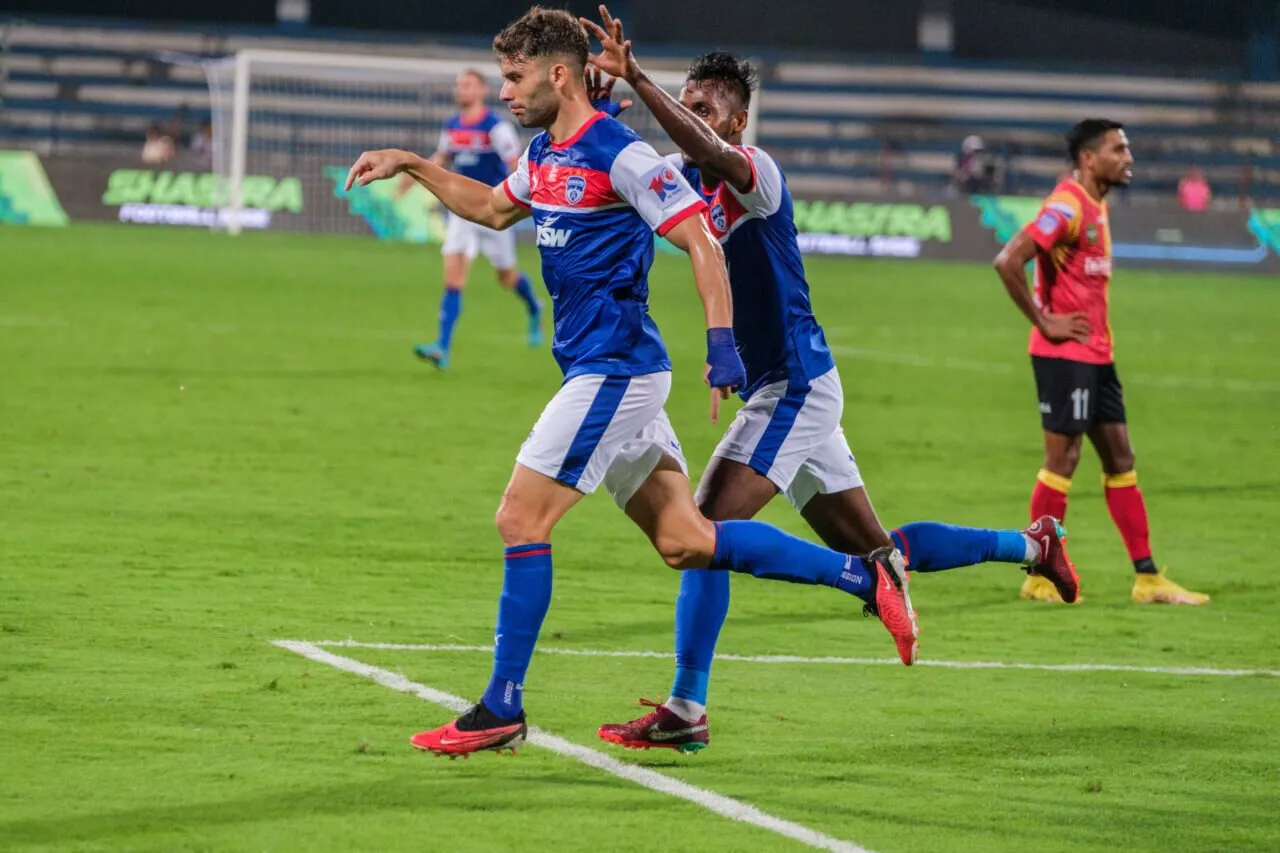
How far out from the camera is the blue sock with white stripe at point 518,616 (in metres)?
5.81

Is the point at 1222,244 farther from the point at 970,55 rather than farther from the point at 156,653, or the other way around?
the point at 156,653

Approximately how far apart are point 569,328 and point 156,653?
2.08m

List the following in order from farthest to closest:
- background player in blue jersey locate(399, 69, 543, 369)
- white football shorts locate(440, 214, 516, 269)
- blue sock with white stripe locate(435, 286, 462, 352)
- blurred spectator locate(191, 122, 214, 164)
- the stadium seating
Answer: the stadium seating < blurred spectator locate(191, 122, 214, 164) < white football shorts locate(440, 214, 516, 269) < background player in blue jersey locate(399, 69, 543, 369) < blue sock with white stripe locate(435, 286, 462, 352)

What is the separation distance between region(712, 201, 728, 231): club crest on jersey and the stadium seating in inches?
1484

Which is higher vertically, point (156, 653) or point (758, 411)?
point (758, 411)

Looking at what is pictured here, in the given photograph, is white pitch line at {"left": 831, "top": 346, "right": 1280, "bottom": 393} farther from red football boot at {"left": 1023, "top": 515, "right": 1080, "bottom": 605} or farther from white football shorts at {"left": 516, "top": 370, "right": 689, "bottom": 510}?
white football shorts at {"left": 516, "top": 370, "right": 689, "bottom": 510}

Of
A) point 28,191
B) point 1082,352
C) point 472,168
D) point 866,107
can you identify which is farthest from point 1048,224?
point 866,107

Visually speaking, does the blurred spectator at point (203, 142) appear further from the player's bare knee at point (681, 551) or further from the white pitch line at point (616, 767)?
the player's bare knee at point (681, 551)

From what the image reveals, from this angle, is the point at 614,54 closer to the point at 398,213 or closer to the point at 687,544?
the point at 687,544

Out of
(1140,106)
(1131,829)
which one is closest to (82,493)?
(1131,829)

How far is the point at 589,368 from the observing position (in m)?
5.91

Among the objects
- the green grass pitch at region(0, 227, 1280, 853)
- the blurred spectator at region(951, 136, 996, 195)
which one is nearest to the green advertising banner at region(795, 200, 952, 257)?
the blurred spectator at region(951, 136, 996, 195)

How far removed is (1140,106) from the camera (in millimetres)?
46219

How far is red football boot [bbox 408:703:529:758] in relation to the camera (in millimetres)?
5730
